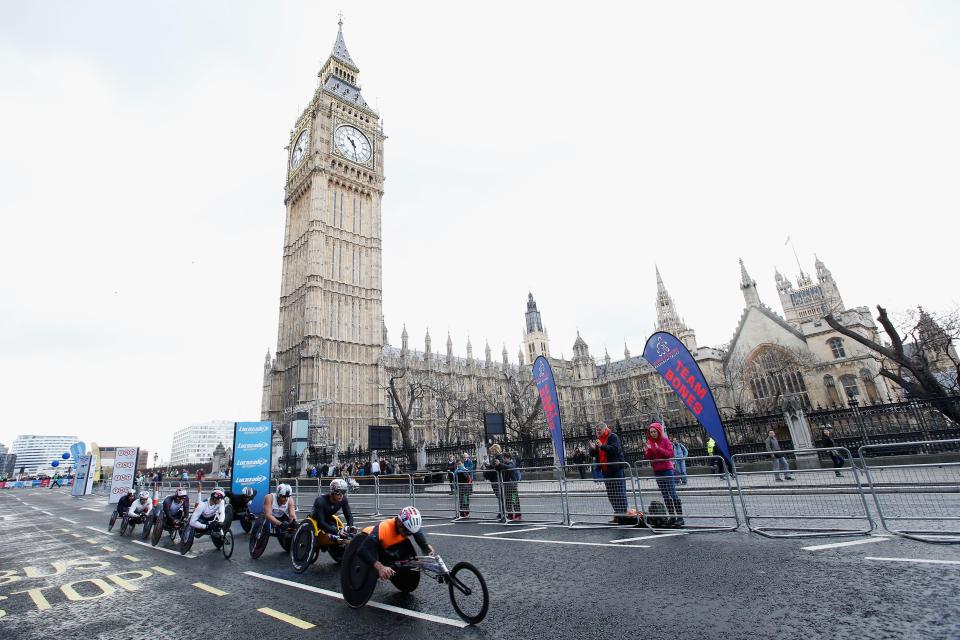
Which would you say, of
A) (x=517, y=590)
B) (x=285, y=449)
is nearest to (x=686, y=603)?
(x=517, y=590)

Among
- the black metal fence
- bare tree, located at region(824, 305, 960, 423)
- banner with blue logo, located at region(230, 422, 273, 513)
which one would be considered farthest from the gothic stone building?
banner with blue logo, located at region(230, 422, 273, 513)

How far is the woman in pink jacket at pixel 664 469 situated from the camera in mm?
7977

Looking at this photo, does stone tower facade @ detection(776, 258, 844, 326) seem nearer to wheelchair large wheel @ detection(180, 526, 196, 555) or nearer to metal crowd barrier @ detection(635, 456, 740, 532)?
metal crowd barrier @ detection(635, 456, 740, 532)

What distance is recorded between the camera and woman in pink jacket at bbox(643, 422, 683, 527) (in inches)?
314

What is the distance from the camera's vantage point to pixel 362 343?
4812 cm

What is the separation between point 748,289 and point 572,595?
44311 mm

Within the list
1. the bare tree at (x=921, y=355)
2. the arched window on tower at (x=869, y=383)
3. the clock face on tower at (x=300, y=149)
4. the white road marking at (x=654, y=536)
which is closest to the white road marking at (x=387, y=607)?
the white road marking at (x=654, y=536)

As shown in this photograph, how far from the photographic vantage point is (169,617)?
506cm

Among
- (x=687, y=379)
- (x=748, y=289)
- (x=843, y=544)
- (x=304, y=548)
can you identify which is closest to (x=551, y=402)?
(x=687, y=379)

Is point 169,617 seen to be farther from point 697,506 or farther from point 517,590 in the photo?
point 697,506

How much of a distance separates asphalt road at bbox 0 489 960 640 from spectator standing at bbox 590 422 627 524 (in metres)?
0.73

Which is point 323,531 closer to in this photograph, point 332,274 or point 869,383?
point 869,383

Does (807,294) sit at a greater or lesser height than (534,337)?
greater

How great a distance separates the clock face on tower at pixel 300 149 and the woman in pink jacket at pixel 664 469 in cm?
5447
